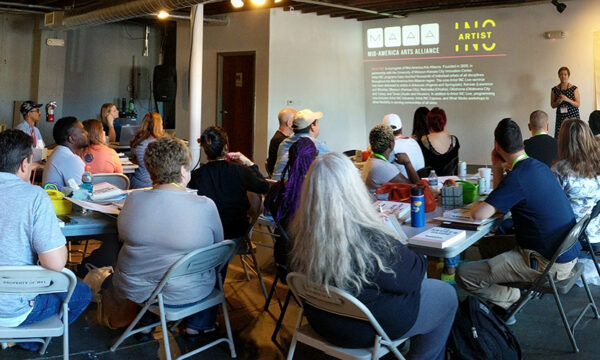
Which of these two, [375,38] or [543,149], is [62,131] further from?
[375,38]

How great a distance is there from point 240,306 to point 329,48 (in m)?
7.79

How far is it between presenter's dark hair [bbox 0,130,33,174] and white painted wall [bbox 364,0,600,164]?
8851 mm

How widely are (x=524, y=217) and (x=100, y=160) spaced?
3.58m

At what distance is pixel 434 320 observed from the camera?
2.35m

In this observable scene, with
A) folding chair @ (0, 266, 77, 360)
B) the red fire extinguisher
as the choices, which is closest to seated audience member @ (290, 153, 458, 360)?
folding chair @ (0, 266, 77, 360)

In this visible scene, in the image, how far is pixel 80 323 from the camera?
11.4ft

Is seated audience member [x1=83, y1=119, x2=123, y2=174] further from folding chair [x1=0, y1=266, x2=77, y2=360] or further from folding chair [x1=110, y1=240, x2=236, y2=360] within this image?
folding chair [x1=0, y1=266, x2=77, y2=360]

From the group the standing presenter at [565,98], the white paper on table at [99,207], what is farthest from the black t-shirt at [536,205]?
the standing presenter at [565,98]

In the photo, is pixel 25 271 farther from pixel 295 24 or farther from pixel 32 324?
pixel 295 24

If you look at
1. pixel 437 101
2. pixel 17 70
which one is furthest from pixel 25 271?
pixel 17 70

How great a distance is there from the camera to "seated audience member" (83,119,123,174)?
4918mm

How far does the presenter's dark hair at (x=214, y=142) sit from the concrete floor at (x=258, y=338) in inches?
41.6

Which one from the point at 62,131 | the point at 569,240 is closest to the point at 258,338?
the point at 569,240

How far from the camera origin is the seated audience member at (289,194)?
3069mm
